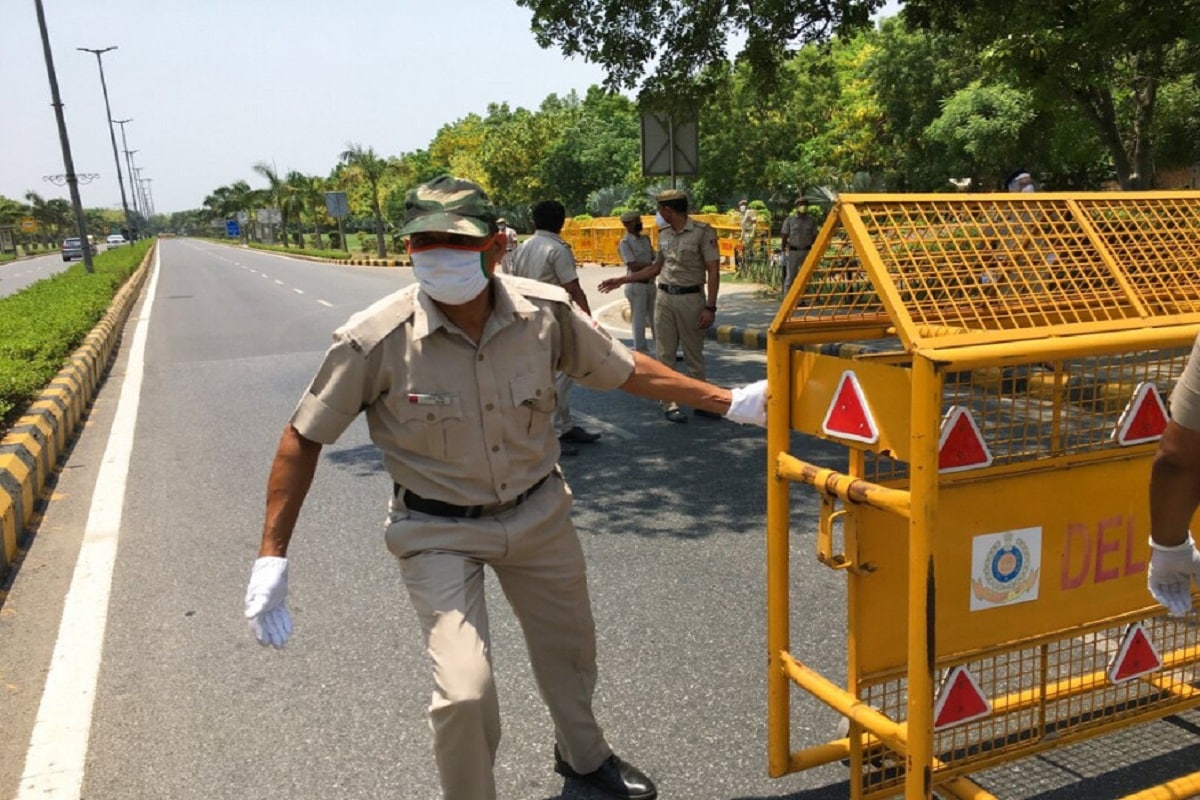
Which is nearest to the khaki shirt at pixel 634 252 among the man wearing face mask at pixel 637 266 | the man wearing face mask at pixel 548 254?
the man wearing face mask at pixel 637 266

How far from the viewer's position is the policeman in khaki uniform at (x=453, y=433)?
2.36 m

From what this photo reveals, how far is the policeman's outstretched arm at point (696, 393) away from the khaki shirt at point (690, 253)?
4544 mm

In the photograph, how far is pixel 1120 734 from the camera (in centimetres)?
301

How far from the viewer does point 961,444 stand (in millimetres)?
2223

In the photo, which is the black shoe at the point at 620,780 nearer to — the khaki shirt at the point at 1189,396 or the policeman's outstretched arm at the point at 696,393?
the policeman's outstretched arm at the point at 696,393

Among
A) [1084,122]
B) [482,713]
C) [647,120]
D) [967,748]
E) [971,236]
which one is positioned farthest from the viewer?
[1084,122]

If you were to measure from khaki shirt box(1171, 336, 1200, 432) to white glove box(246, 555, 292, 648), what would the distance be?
201cm

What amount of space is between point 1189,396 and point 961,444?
0.46 m

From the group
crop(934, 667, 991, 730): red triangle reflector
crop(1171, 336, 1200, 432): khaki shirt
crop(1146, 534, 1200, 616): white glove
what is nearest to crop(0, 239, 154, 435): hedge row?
crop(934, 667, 991, 730): red triangle reflector

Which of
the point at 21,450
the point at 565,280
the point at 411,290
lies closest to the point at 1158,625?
the point at 411,290

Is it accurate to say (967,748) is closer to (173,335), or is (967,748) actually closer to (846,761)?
(846,761)

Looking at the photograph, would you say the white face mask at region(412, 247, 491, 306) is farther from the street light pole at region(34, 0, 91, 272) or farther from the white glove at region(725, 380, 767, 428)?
the street light pole at region(34, 0, 91, 272)

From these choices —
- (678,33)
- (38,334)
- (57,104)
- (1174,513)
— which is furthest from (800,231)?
(57,104)

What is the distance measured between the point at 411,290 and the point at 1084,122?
55.9 feet
